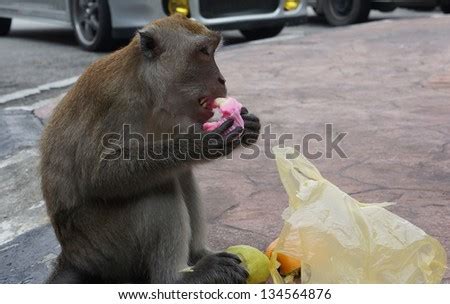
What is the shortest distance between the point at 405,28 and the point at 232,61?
3.30 m

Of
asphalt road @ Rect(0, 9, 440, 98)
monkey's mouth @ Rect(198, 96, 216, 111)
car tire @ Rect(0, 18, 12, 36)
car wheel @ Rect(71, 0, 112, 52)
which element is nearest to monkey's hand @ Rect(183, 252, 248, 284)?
monkey's mouth @ Rect(198, 96, 216, 111)

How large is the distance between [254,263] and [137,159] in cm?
60

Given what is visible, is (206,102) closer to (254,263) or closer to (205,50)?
(205,50)

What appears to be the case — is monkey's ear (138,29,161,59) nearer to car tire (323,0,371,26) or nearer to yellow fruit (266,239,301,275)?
yellow fruit (266,239,301,275)

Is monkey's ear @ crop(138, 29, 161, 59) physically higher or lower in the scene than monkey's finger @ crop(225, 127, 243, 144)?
higher

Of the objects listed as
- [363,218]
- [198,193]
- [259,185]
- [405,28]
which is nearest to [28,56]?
[405,28]

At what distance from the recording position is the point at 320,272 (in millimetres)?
→ 2773

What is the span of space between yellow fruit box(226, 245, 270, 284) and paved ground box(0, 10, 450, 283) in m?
0.40

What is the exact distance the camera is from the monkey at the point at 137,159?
115 inches

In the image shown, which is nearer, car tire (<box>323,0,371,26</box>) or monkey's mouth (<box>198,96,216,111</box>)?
monkey's mouth (<box>198,96,216,111</box>)

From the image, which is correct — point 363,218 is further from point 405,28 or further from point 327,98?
point 405,28

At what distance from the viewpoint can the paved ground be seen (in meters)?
3.79

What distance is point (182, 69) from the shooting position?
313 cm
